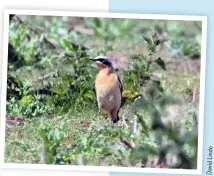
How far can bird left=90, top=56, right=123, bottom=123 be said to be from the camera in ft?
6.17

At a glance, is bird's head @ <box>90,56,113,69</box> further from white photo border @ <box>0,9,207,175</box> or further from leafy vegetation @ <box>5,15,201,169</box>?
white photo border @ <box>0,9,207,175</box>

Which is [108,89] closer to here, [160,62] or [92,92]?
[92,92]

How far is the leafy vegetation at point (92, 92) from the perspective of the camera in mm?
1870

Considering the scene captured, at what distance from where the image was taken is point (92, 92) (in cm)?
189

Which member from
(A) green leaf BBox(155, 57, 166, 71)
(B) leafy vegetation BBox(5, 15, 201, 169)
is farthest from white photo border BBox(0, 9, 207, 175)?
(A) green leaf BBox(155, 57, 166, 71)

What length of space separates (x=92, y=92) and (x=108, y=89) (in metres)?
0.05

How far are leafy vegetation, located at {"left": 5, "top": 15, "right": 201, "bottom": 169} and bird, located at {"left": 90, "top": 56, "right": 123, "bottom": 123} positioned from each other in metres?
0.02

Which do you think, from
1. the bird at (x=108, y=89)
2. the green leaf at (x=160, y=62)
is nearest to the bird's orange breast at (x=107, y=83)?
the bird at (x=108, y=89)

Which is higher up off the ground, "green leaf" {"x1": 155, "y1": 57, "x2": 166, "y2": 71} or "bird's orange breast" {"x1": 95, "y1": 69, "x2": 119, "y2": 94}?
"green leaf" {"x1": 155, "y1": 57, "x2": 166, "y2": 71}

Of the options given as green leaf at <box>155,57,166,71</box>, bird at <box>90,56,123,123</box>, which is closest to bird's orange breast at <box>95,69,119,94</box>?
bird at <box>90,56,123,123</box>

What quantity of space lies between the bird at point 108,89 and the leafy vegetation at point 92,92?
0.05 feet

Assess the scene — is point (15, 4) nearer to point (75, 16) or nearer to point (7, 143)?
point (75, 16)

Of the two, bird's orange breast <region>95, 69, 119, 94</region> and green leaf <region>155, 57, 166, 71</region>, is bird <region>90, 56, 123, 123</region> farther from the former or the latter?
green leaf <region>155, 57, 166, 71</region>

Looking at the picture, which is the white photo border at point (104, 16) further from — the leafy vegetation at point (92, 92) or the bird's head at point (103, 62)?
the bird's head at point (103, 62)
